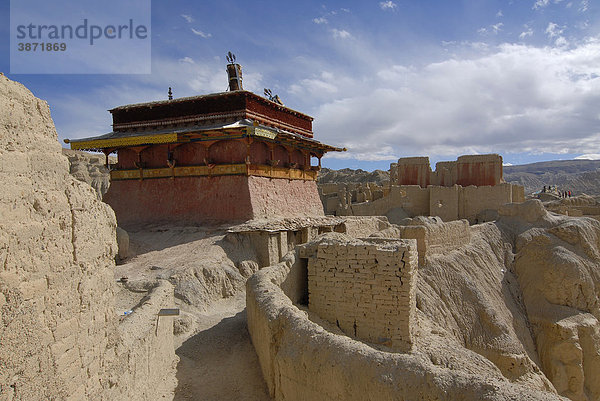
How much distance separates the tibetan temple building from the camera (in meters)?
13.3

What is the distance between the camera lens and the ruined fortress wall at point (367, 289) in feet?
22.6

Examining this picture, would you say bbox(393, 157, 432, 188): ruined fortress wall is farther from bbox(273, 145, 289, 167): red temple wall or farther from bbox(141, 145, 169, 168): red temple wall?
bbox(141, 145, 169, 168): red temple wall

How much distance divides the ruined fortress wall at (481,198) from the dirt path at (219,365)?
17.8 metres

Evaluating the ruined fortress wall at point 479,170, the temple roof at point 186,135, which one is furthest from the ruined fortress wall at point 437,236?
the ruined fortress wall at point 479,170

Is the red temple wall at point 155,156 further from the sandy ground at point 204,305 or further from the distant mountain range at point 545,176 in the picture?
the distant mountain range at point 545,176

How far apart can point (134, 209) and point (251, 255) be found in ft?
19.3

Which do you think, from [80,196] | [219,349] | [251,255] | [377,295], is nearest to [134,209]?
[251,255]

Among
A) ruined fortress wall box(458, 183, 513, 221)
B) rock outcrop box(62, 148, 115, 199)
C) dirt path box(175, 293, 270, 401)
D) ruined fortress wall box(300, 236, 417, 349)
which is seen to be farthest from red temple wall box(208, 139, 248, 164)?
rock outcrop box(62, 148, 115, 199)

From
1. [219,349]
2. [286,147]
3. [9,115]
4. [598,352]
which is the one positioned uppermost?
[286,147]

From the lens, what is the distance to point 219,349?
6672 mm

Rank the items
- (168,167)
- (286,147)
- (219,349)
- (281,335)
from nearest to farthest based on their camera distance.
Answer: (281,335) → (219,349) → (168,167) → (286,147)

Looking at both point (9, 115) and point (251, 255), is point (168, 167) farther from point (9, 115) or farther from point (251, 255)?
point (9, 115)

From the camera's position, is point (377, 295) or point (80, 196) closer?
point (80, 196)

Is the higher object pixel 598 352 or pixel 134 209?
pixel 134 209
